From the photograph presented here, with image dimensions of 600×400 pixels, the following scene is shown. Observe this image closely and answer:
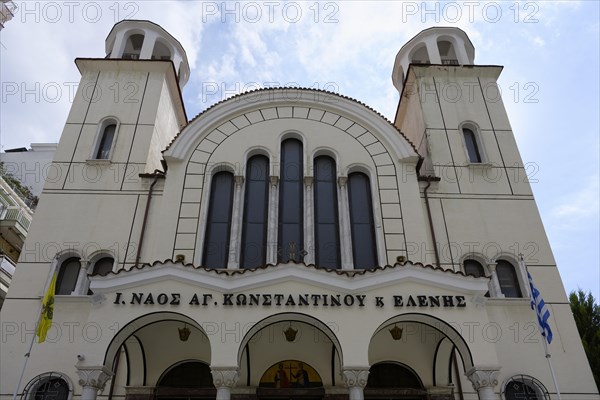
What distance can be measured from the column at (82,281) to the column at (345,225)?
762 cm

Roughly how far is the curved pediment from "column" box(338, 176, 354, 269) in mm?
1793

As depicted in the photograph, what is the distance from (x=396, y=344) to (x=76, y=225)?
1047 cm

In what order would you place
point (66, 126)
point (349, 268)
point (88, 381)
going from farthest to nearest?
point (66, 126), point (349, 268), point (88, 381)

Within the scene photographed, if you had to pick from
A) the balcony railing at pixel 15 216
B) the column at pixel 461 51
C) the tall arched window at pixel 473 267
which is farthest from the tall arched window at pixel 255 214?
the balcony railing at pixel 15 216

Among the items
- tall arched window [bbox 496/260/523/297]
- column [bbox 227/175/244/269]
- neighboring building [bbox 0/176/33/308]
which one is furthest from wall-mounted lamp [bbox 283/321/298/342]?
neighboring building [bbox 0/176/33/308]

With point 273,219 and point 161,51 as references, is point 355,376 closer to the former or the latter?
point 273,219

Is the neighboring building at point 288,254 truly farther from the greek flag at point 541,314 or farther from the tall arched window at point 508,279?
the greek flag at point 541,314

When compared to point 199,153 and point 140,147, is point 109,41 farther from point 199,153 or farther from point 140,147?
point 199,153

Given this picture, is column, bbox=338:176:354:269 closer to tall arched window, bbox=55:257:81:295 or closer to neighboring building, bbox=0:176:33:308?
tall arched window, bbox=55:257:81:295

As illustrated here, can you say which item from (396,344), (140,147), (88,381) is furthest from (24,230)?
(396,344)

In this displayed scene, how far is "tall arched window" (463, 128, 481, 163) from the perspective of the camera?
1809 cm

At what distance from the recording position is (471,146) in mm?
18453

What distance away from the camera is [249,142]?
17125mm

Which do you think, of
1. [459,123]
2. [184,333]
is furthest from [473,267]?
[184,333]
